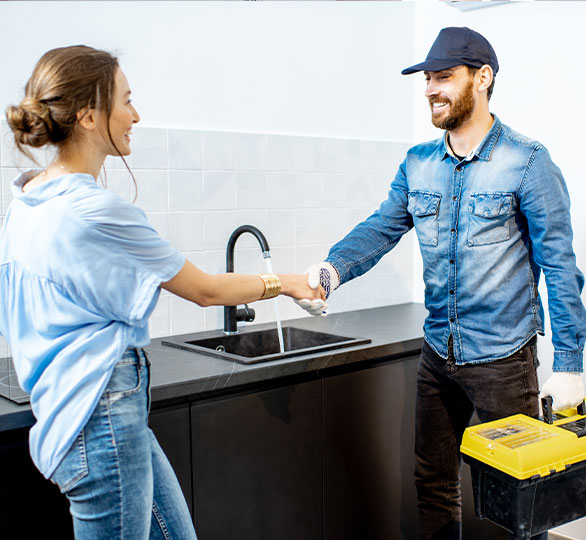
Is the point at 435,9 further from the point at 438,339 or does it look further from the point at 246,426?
the point at 246,426

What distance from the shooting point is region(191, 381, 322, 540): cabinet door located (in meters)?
1.83

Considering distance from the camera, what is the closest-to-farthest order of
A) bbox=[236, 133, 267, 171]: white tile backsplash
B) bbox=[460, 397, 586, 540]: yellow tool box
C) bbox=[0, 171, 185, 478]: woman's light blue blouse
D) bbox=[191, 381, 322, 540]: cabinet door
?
bbox=[0, 171, 185, 478]: woman's light blue blouse < bbox=[460, 397, 586, 540]: yellow tool box < bbox=[191, 381, 322, 540]: cabinet door < bbox=[236, 133, 267, 171]: white tile backsplash

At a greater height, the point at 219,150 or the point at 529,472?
the point at 219,150

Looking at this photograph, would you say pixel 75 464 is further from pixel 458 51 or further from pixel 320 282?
pixel 458 51

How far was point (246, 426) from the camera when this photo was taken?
191 cm

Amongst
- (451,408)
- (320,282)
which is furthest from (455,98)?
(451,408)

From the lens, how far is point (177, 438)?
69.5 inches

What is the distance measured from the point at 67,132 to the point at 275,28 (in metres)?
1.56

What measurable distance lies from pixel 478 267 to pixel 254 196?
1.00 meters

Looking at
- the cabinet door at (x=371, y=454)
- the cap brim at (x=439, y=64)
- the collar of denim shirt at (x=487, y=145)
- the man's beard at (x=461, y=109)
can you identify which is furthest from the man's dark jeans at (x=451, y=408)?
the cap brim at (x=439, y=64)

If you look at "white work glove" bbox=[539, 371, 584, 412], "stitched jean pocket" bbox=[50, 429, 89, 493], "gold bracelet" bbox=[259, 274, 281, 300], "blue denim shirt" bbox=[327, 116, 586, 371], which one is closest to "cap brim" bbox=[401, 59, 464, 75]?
"blue denim shirt" bbox=[327, 116, 586, 371]

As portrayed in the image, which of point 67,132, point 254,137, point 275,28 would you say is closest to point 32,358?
point 67,132

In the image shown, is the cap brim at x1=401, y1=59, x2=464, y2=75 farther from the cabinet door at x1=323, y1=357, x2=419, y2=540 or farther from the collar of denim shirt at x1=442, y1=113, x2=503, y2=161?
the cabinet door at x1=323, y1=357, x2=419, y2=540

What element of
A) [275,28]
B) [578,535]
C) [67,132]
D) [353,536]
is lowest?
[578,535]
